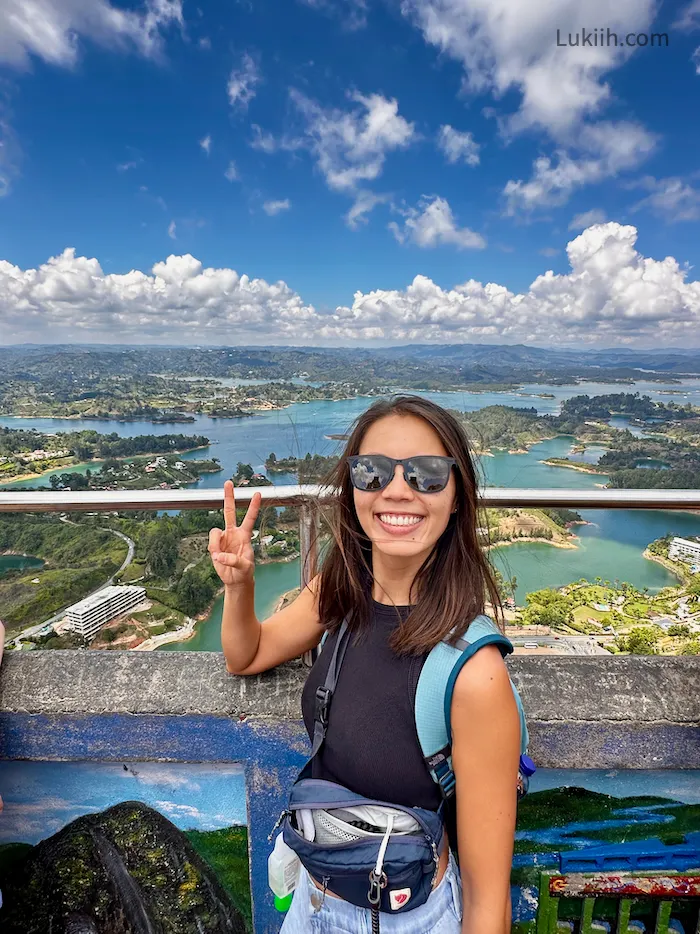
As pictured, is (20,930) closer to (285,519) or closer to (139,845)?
(139,845)

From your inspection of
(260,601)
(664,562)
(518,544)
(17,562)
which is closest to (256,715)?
(260,601)

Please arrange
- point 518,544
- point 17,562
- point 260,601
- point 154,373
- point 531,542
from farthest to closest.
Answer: point 154,373 < point 17,562 < point 531,542 < point 518,544 < point 260,601

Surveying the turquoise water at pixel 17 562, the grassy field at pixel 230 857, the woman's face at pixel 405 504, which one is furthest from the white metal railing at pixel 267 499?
the grassy field at pixel 230 857

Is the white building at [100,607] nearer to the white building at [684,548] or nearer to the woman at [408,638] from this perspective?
the woman at [408,638]

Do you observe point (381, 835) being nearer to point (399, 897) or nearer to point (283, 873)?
point (399, 897)

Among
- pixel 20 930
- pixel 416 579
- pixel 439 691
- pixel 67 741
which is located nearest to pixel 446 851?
pixel 439 691

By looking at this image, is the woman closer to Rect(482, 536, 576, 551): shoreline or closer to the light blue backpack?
the light blue backpack
